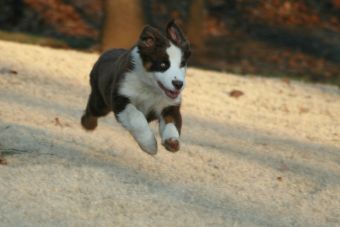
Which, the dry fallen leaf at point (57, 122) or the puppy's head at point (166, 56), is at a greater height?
the puppy's head at point (166, 56)

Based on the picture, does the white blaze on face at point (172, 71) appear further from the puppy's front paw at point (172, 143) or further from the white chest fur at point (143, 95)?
the puppy's front paw at point (172, 143)

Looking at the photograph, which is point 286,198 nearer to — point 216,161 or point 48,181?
point 216,161

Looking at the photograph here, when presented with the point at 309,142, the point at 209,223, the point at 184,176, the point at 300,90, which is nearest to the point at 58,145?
the point at 184,176

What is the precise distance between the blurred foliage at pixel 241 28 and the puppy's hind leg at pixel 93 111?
9.52 metres

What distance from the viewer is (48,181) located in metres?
7.93

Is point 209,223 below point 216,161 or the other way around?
the other way around

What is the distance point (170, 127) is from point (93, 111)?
1626 mm

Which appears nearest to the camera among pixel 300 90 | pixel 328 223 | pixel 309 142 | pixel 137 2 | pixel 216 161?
pixel 328 223

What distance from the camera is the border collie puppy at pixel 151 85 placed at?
7.83 metres

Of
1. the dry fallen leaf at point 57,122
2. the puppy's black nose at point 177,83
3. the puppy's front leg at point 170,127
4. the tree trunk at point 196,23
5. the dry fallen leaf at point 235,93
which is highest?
the puppy's black nose at point 177,83

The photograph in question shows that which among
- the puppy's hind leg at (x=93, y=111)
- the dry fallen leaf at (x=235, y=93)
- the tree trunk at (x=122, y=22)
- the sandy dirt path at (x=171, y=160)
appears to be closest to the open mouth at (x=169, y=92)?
the sandy dirt path at (x=171, y=160)

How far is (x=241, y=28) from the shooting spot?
84.3 ft

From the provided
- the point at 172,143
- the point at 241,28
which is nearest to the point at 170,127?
the point at 172,143

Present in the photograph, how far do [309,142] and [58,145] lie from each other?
397cm
